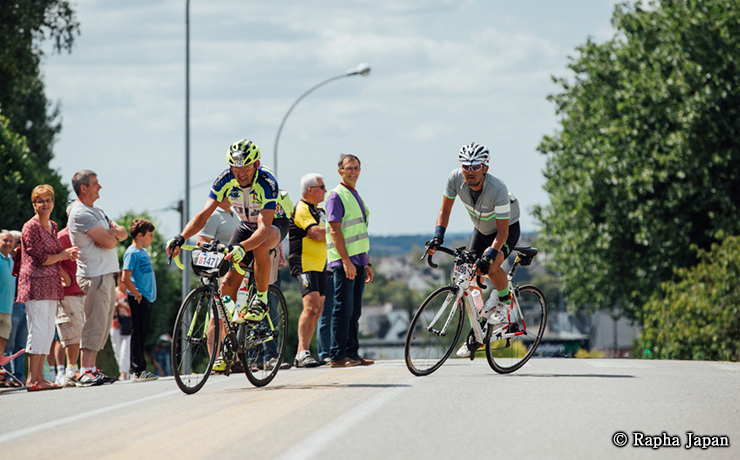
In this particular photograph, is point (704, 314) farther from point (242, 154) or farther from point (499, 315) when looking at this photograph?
point (242, 154)

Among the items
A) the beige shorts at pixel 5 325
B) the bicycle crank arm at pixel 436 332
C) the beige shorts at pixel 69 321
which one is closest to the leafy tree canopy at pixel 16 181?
the beige shorts at pixel 5 325

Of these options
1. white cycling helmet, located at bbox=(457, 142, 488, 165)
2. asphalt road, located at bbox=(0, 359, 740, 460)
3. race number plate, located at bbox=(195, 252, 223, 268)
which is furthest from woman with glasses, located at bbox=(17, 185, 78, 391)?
white cycling helmet, located at bbox=(457, 142, 488, 165)

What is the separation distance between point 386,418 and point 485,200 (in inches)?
130

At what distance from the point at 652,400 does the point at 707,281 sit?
1616 centimetres

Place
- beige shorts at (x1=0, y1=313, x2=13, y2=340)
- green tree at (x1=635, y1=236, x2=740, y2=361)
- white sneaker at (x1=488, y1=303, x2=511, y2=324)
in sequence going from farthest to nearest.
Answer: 1. green tree at (x1=635, y1=236, x2=740, y2=361)
2. beige shorts at (x1=0, y1=313, x2=13, y2=340)
3. white sneaker at (x1=488, y1=303, x2=511, y2=324)

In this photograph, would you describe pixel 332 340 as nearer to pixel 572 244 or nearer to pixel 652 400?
pixel 652 400

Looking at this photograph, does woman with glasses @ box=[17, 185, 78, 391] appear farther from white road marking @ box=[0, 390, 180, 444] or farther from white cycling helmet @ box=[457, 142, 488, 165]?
Answer: white cycling helmet @ box=[457, 142, 488, 165]

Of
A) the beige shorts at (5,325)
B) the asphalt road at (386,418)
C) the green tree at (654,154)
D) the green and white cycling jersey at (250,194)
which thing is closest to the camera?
the asphalt road at (386,418)

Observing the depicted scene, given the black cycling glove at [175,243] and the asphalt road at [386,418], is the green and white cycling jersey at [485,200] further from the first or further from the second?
the black cycling glove at [175,243]

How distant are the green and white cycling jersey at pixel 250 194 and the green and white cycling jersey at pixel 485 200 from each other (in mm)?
1830

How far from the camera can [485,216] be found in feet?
29.6

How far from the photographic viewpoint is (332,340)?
34.3ft

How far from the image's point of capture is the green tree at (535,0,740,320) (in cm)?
2506

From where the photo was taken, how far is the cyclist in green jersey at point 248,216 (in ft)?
26.0
